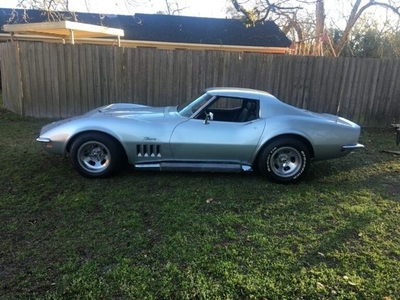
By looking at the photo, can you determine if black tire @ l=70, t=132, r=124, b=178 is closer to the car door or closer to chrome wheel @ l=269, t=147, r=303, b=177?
the car door

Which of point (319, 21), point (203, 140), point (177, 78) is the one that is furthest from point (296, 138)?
point (319, 21)

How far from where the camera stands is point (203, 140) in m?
4.85

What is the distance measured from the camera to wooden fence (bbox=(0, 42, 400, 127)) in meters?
8.95

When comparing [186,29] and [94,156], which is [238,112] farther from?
[186,29]

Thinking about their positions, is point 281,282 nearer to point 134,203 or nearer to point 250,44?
point 134,203

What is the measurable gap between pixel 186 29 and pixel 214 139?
15291 millimetres

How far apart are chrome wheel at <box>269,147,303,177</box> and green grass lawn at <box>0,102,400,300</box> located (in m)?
0.22

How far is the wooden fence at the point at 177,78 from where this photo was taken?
8945 mm

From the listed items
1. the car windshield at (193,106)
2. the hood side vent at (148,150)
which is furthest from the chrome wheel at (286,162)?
the hood side vent at (148,150)

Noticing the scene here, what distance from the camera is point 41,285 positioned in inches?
106

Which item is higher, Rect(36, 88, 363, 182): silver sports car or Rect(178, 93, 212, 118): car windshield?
Rect(178, 93, 212, 118): car windshield

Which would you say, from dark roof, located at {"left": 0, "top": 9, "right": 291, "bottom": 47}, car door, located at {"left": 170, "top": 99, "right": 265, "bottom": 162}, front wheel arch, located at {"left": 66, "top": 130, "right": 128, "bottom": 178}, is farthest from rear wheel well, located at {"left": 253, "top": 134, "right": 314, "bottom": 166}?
dark roof, located at {"left": 0, "top": 9, "right": 291, "bottom": 47}

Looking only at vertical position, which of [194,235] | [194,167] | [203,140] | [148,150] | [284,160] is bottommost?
[194,235]

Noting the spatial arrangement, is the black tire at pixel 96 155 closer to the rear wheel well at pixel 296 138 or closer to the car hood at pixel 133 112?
the car hood at pixel 133 112
